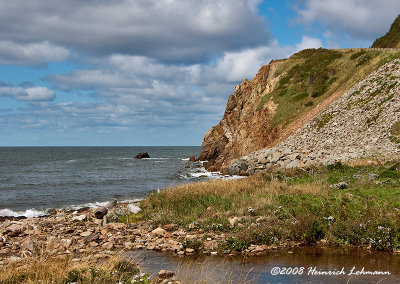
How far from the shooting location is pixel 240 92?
60656 millimetres

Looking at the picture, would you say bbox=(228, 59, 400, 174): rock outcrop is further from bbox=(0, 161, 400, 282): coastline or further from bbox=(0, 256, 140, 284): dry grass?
bbox=(0, 256, 140, 284): dry grass

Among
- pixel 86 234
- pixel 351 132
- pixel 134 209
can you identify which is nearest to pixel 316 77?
pixel 351 132

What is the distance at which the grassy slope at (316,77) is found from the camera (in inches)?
1626

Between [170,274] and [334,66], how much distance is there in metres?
46.9

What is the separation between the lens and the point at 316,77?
47750mm

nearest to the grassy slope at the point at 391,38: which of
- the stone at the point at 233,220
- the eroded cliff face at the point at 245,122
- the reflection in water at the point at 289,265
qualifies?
the eroded cliff face at the point at 245,122

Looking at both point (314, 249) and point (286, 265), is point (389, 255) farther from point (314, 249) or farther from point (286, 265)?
point (286, 265)

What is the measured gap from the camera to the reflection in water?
8.16 meters

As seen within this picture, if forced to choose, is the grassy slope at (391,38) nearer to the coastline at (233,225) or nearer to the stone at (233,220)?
the coastline at (233,225)

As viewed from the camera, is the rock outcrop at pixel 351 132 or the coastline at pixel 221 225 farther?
the rock outcrop at pixel 351 132

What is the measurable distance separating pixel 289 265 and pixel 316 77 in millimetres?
42720

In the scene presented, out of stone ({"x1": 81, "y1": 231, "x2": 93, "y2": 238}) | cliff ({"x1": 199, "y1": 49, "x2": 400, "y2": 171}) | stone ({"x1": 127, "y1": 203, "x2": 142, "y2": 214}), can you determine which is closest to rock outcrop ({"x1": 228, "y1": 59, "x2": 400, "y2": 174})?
cliff ({"x1": 199, "y1": 49, "x2": 400, "y2": 171})

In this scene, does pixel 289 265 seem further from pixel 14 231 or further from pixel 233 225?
pixel 14 231

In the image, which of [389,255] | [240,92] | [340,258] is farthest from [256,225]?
[240,92]
